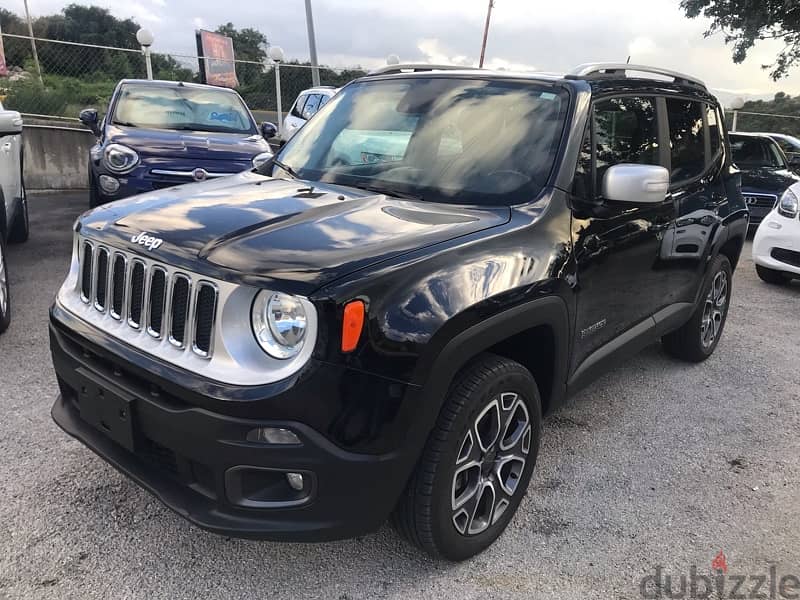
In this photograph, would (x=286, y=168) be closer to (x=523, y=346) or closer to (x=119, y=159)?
(x=523, y=346)

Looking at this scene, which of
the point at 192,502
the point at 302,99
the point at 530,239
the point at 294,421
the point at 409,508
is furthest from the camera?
the point at 302,99

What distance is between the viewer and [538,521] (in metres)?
2.82

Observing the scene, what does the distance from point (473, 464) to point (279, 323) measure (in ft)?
3.01

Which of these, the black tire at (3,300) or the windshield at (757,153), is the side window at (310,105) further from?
the black tire at (3,300)

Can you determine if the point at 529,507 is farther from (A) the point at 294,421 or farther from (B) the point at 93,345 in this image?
(B) the point at 93,345

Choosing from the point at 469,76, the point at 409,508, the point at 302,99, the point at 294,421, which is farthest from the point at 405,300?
the point at 302,99

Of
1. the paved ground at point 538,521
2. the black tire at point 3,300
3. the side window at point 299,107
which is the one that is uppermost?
the side window at point 299,107

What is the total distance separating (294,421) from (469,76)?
6.88ft

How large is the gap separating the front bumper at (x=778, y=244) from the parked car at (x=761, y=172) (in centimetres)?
282

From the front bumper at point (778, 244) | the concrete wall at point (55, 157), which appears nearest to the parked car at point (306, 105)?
the concrete wall at point (55, 157)

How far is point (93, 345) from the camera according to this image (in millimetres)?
2346

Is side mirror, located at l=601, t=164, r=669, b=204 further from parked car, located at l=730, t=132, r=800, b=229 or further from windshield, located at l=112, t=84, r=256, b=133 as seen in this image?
parked car, located at l=730, t=132, r=800, b=229

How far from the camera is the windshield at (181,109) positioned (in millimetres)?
7355

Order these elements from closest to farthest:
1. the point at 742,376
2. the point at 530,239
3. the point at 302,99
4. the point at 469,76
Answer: the point at 530,239
the point at 469,76
the point at 742,376
the point at 302,99
